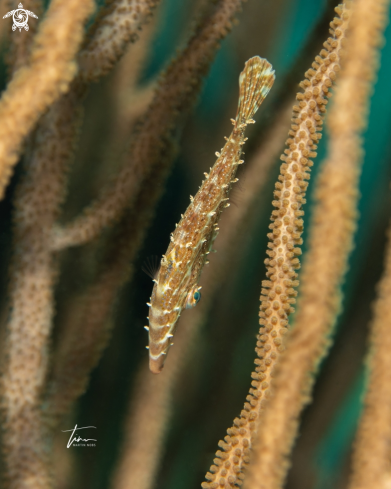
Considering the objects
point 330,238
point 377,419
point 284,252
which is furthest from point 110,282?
point 377,419

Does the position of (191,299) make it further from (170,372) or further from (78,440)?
(78,440)

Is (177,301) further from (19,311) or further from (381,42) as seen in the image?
(381,42)

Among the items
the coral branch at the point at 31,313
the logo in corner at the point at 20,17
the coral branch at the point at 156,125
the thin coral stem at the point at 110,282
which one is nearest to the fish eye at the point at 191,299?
the thin coral stem at the point at 110,282

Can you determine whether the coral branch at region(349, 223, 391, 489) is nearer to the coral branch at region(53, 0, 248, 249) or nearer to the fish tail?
the coral branch at region(53, 0, 248, 249)

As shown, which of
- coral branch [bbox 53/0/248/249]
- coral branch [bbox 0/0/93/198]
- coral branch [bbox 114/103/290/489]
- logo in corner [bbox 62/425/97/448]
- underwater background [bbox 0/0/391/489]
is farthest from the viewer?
underwater background [bbox 0/0/391/489]

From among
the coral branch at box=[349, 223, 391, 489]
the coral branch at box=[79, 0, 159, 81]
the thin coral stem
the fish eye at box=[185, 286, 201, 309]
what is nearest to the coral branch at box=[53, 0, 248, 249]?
the thin coral stem

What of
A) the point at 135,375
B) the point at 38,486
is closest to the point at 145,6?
the point at 135,375
